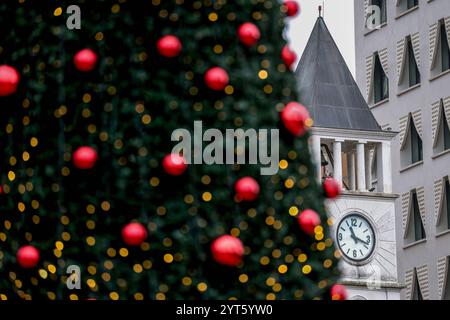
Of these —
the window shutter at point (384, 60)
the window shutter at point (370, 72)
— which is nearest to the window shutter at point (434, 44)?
the window shutter at point (384, 60)

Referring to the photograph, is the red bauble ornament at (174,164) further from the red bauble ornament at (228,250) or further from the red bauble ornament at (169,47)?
the red bauble ornament at (169,47)

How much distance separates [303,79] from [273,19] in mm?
42631

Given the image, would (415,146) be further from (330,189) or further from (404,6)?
(330,189)

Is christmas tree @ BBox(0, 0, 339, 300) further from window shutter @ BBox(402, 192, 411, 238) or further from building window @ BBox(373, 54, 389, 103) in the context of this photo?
building window @ BBox(373, 54, 389, 103)

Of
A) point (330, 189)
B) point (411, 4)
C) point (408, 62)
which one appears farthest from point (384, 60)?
point (330, 189)

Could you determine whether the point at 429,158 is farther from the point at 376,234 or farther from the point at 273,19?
the point at 273,19

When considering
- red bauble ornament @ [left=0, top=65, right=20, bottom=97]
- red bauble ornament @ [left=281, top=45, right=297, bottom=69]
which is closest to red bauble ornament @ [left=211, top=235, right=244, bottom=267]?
red bauble ornament @ [left=281, top=45, right=297, bottom=69]

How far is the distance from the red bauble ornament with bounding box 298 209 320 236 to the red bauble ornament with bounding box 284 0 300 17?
50.8 inches

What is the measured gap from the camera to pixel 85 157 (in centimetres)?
1043

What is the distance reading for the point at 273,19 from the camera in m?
10.8

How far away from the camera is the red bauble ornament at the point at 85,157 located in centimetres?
1044

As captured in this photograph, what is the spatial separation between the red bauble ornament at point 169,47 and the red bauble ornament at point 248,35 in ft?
1.16

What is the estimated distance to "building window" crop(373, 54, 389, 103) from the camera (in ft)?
195

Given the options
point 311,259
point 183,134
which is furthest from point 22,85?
point 311,259
